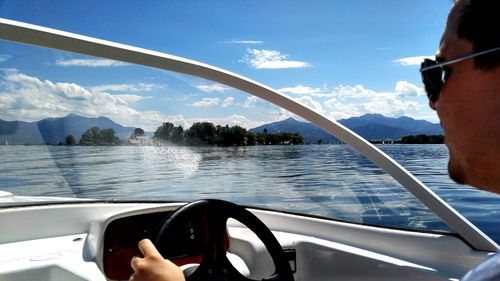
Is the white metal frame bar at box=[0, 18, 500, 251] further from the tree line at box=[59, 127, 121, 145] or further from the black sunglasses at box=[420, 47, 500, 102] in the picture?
the black sunglasses at box=[420, 47, 500, 102]

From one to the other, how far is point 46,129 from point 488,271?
211 cm

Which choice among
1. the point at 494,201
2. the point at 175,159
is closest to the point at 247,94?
the point at 175,159

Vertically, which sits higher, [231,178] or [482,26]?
[482,26]

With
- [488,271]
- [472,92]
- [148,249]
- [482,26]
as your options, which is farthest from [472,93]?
[148,249]

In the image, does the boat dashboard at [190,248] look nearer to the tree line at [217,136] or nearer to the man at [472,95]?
the tree line at [217,136]

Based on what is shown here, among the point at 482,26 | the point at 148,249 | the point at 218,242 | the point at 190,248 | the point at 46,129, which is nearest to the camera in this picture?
the point at 482,26

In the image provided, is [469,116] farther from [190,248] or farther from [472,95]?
[190,248]

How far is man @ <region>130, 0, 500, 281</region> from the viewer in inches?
34.7

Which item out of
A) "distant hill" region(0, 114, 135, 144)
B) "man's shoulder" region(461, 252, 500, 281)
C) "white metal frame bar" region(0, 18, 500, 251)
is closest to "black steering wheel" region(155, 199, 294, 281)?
"white metal frame bar" region(0, 18, 500, 251)

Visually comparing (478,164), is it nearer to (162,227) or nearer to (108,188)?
(162,227)

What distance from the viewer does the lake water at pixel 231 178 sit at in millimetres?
2486

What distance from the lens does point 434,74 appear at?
1072 millimetres

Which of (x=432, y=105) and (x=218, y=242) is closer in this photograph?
(x=432, y=105)

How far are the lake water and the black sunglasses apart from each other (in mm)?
1333
